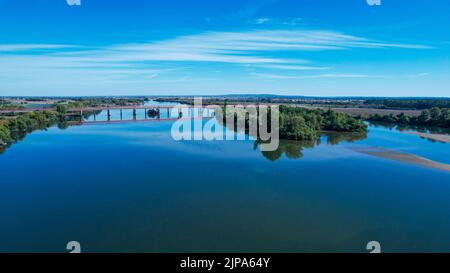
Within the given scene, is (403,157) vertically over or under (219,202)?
over

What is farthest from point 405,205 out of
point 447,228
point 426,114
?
point 426,114

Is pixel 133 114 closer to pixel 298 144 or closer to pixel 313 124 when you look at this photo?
pixel 313 124

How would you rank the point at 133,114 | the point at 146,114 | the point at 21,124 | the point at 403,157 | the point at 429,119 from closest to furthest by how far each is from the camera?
the point at 403,157, the point at 21,124, the point at 429,119, the point at 133,114, the point at 146,114

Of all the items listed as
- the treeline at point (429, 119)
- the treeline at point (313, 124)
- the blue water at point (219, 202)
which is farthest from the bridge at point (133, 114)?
the treeline at point (429, 119)

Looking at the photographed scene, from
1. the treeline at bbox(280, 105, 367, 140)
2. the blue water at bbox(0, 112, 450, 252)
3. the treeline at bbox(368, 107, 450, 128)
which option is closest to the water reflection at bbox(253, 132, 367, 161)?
the blue water at bbox(0, 112, 450, 252)

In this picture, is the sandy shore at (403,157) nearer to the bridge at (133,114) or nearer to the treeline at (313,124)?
the treeline at (313,124)

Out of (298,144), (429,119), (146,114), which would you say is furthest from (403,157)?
(146,114)

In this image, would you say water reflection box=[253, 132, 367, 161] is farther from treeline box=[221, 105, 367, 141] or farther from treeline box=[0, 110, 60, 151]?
treeline box=[0, 110, 60, 151]
